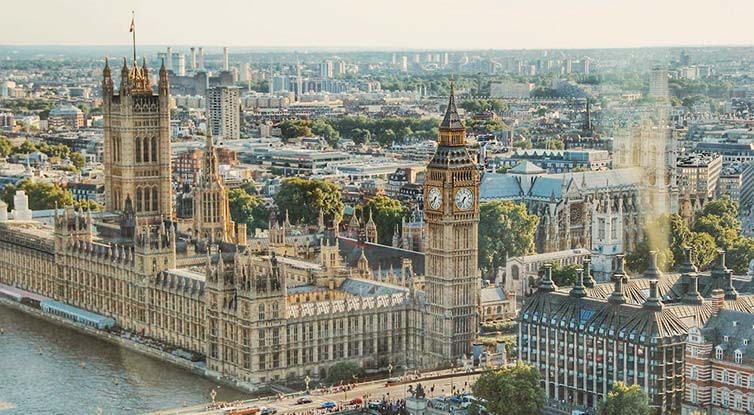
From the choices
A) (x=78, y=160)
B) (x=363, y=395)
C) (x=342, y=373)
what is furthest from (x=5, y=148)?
(x=363, y=395)

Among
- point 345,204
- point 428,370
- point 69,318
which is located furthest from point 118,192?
point 428,370

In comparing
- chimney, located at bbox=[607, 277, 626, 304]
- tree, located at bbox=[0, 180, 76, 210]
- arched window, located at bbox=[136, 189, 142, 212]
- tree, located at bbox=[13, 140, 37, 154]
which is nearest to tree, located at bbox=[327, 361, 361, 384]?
chimney, located at bbox=[607, 277, 626, 304]

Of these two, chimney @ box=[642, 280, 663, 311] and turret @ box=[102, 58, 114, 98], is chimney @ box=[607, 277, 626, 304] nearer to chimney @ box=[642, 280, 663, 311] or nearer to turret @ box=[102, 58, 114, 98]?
chimney @ box=[642, 280, 663, 311]

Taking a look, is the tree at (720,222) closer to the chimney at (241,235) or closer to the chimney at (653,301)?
the chimney at (241,235)

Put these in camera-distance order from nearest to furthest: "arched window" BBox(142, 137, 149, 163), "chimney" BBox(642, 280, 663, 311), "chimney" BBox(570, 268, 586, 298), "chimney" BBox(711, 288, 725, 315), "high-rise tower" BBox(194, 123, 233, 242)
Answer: "chimney" BBox(642, 280, 663, 311) < "chimney" BBox(711, 288, 725, 315) < "chimney" BBox(570, 268, 586, 298) < "high-rise tower" BBox(194, 123, 233, 242) < "arched window" BBox(142, 137, 149, 163)

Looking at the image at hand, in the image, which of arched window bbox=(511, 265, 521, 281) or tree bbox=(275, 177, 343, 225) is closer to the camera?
arched window bbox=(511, 265, 521, 281)

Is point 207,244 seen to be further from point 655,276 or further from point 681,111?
point 681,111
